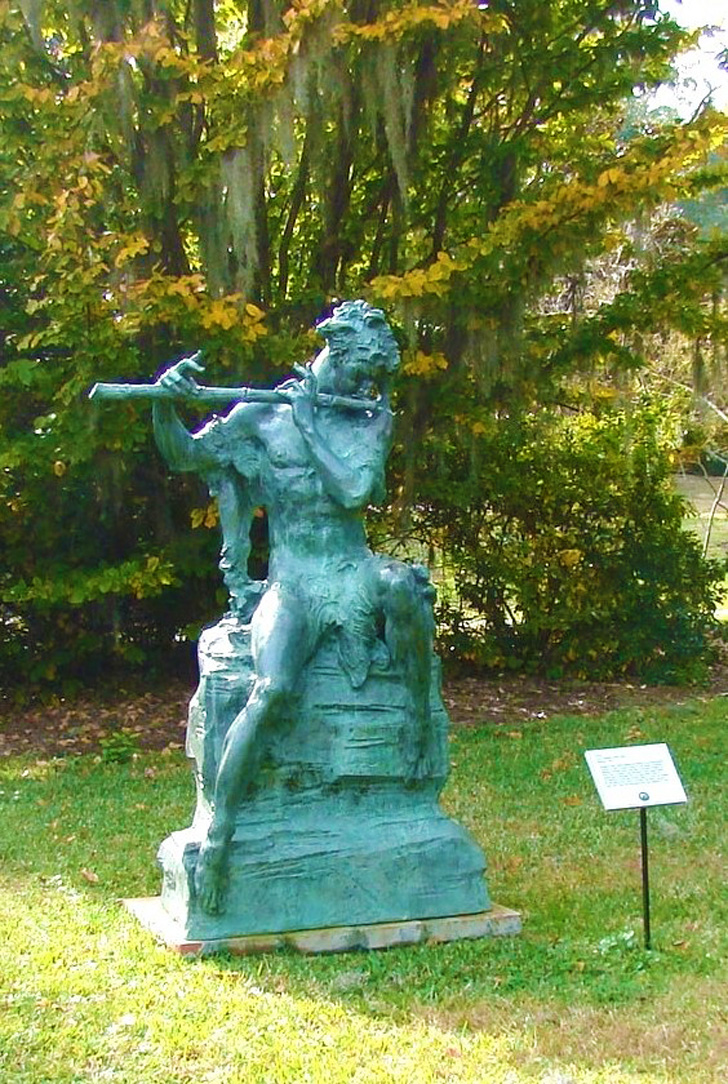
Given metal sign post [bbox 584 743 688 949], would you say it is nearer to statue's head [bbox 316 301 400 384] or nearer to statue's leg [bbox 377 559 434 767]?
statue's leg [bbox 377 559 434 767]

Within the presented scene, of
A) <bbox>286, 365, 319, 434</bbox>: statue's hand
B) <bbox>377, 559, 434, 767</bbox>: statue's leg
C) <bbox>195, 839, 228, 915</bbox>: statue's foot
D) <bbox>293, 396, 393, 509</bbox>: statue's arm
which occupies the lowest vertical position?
<bbox>195, 839, 228, 915</bbox>: statue's foot

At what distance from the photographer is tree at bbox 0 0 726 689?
827 centimetres

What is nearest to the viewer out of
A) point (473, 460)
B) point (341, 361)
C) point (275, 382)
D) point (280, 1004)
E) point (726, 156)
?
point (280, 1004)

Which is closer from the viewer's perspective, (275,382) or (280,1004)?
(280,1004)

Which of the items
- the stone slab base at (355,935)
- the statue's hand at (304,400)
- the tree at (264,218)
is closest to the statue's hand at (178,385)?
the statue's hand at (304,400)

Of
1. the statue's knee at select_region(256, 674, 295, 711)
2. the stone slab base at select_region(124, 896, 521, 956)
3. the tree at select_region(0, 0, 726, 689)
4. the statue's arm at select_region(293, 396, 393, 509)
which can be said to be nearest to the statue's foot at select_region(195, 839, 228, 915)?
the stone slab base at select_region(124, 896, 521, 956)

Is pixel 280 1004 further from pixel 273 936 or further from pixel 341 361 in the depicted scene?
pixel 341 361

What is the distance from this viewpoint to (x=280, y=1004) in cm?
438

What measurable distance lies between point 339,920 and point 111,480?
4800 mm

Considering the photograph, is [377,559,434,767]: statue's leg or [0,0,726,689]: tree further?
[0,0,726,689]: tree

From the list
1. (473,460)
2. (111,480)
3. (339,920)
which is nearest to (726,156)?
(473,460)

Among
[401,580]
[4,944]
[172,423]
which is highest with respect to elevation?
[172,423]

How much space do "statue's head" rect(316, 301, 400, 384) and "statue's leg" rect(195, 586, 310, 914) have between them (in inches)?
37.7

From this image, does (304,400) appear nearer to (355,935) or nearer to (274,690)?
(274,690)
